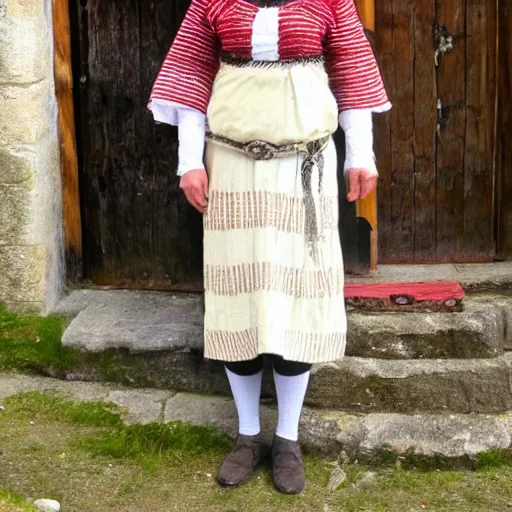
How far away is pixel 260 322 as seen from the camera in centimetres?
316

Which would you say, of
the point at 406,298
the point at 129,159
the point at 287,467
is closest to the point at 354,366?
the point at 406,298

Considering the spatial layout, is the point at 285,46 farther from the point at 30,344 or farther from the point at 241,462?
the point at 30,344

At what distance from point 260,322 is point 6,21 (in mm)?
1761

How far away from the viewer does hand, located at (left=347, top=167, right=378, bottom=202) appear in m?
3.24

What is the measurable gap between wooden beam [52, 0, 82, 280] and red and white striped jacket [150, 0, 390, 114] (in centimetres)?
126

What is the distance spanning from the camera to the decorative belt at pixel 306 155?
3111 millimetres

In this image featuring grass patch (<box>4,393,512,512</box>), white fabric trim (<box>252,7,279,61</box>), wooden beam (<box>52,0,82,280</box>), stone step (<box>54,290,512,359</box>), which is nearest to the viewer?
white fabric trim (<box>252,7,279,61</box>)

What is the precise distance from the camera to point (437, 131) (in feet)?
14.7

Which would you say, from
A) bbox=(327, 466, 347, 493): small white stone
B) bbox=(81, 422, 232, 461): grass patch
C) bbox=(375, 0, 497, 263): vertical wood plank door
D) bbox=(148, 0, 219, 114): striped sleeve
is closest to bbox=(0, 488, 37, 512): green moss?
bbox=(81, 422, 232, 461): grass patch

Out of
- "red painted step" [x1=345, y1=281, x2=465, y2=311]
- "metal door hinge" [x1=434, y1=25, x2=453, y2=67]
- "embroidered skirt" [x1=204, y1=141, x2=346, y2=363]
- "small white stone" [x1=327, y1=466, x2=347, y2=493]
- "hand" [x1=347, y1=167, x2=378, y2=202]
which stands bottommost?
"small white stone" [x1=327, y1=466, x2=347, y2=493]

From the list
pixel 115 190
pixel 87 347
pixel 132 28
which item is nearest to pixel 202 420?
pixel 87 347

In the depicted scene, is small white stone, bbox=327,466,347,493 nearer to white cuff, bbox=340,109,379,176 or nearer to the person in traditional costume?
the person in traditional costume

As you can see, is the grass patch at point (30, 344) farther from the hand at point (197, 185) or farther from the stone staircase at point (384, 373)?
the hand at point (197, 185)

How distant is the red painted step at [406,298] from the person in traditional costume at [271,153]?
63 cm
